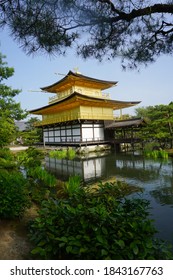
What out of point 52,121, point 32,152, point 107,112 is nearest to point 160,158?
point 32,152

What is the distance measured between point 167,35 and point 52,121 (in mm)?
22083

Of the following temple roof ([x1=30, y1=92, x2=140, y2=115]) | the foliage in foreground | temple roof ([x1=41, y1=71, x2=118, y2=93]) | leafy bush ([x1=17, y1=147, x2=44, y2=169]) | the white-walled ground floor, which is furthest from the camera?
temple roof ([x1=41, y1=71, x2=118, y2=93])

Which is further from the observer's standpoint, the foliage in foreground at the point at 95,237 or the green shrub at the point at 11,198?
the green shrub at the point at 11,198

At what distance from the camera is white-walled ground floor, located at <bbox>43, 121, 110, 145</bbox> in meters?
21.7

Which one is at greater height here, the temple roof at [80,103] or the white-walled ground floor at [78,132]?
the temple roof at [80,103]

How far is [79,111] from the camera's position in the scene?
21156 mm

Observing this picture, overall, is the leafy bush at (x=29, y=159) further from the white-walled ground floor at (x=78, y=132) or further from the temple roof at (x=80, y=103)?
the temple roof at (x=80, y=103)

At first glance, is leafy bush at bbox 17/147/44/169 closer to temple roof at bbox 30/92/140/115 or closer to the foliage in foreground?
the foliage in foreground

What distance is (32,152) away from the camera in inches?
355

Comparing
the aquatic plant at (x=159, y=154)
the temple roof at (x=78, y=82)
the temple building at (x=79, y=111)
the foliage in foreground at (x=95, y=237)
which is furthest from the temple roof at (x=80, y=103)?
the foliage in foreground at (x=95, y=237)

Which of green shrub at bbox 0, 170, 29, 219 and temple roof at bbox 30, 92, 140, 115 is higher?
→ temple roof at bbox 30, 92, 140, 115

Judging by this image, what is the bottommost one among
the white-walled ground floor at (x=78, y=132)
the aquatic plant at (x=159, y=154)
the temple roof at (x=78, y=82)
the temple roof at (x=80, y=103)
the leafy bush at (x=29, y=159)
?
the aquatic plant at (x=159, y=154)

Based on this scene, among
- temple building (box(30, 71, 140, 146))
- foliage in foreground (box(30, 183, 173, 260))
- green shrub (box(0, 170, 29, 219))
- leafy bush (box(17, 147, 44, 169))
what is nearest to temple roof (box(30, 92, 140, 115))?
temple building (box(30, 71, 140, 146))

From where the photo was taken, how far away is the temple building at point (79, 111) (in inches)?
838
